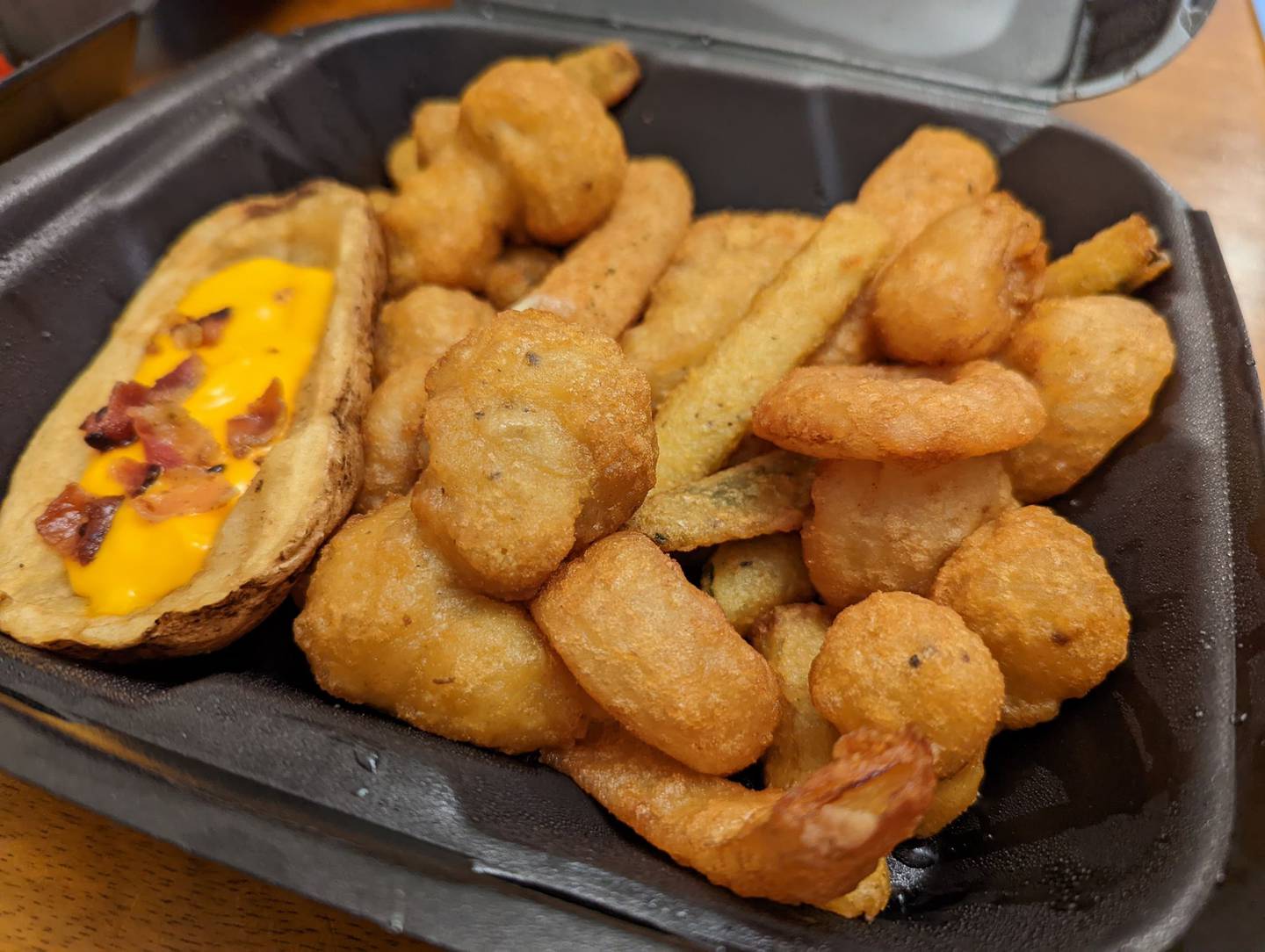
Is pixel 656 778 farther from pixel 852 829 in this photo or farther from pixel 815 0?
pixel 815 0

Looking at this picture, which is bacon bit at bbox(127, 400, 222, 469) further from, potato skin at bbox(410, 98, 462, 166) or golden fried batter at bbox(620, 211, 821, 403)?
potato skin at bbox(410, 98, 462, 166)

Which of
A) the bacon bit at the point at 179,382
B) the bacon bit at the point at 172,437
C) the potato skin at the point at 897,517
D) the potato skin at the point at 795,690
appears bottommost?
the potato skin at the point at 795,690

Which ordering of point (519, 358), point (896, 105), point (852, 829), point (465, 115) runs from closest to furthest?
point (852, 829) → point (519, 358) → point (465, 115) → point (896, 105)

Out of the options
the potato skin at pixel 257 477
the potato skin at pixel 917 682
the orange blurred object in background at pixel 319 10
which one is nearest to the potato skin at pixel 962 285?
the potato skin at pixel 917 682

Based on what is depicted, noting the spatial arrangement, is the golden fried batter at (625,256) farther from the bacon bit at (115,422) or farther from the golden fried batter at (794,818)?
the golden fried batter at (794,818)

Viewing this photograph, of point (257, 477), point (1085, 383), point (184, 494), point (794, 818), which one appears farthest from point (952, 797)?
point (184, 494)

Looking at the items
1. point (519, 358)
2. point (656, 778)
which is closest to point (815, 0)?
point (519, 358)

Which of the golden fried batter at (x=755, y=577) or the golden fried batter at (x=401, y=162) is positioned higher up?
the golden fried batter at (x=401, y=162)
